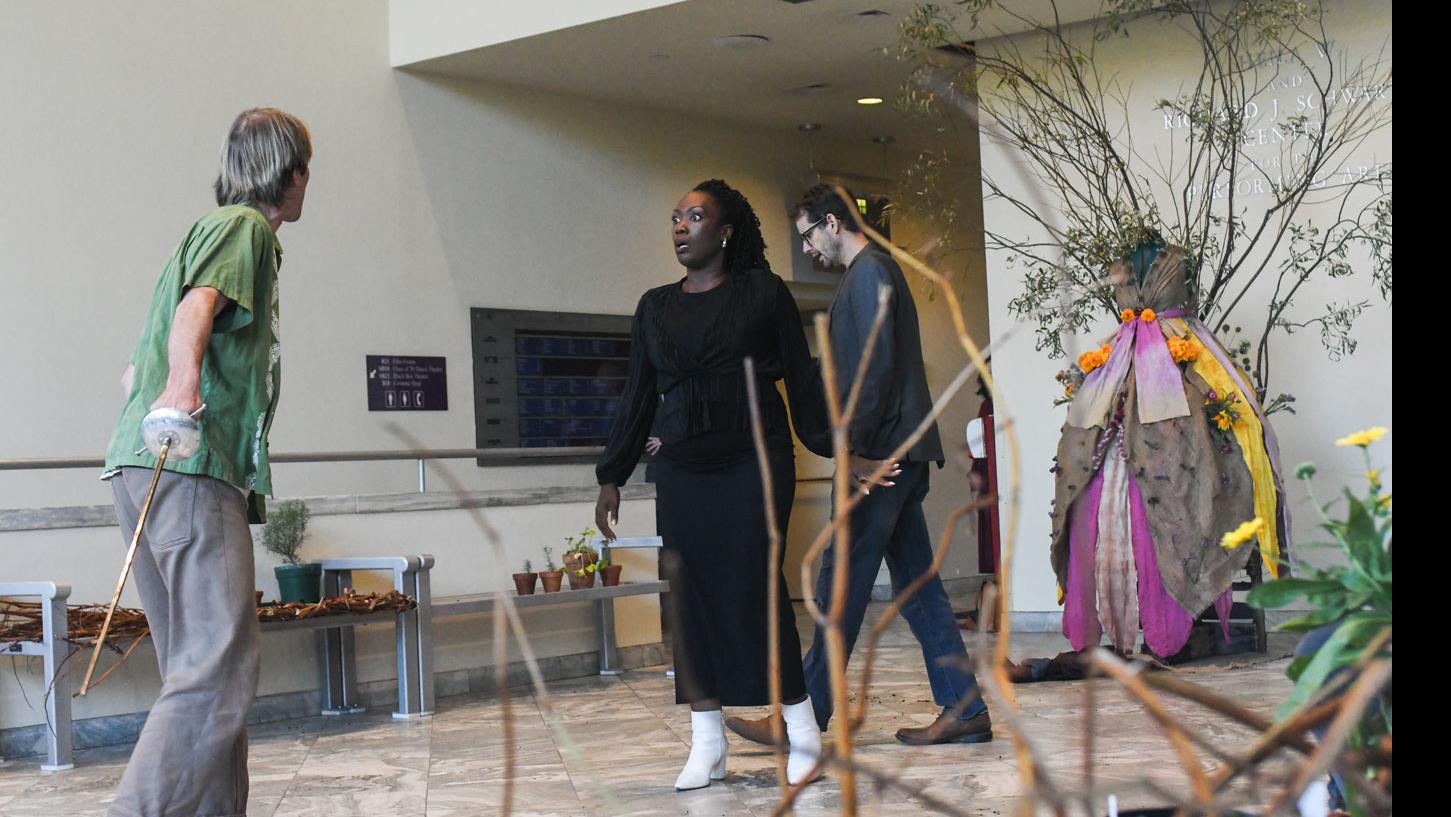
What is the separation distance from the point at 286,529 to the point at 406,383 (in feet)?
5.88

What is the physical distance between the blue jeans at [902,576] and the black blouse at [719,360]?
1.01 feet

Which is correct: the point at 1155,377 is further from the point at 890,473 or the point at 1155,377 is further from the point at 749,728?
the point at 749,728

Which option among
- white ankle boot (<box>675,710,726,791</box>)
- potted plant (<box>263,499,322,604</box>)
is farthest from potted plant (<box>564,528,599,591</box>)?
white ankle boot (<box>675,710,726,791</box>)

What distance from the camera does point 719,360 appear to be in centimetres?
347

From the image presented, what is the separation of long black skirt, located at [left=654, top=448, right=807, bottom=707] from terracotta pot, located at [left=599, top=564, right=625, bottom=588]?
265cm

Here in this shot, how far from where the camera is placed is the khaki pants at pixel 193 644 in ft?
8.09

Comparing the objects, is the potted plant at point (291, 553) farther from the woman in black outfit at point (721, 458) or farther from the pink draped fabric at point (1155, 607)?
the pink draped fabric at point (1155, 607)

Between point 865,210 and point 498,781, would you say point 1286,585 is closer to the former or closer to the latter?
point 498,781

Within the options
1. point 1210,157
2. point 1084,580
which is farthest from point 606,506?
point 1210,157

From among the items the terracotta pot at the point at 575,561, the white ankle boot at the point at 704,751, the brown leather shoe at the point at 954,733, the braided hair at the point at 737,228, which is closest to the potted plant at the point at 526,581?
the terracotta pot at the point at 575,561

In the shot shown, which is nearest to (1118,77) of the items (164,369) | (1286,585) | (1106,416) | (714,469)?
(1106,416)

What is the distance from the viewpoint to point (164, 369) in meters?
2.60

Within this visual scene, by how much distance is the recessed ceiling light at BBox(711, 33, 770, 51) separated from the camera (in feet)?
22.0
